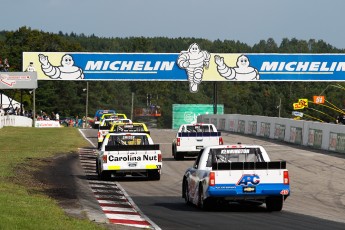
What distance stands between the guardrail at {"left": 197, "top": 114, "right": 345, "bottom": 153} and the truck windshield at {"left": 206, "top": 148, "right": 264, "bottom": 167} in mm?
21755

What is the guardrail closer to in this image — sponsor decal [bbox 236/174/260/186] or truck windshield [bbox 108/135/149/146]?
truck windshield [bbox 108/135/149/146]

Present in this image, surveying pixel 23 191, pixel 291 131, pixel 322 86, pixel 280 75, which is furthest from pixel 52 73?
pixel 322 86

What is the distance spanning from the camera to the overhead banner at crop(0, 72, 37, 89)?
3059 inches

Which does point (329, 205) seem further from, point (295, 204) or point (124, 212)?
point (124, 212)

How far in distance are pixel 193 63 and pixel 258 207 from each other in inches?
2113

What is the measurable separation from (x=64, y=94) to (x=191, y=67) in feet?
281

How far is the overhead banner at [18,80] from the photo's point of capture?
7769 centimetres

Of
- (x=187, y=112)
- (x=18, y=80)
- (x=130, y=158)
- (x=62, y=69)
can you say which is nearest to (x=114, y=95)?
(x=187, y=112)

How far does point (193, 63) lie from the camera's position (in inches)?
2832

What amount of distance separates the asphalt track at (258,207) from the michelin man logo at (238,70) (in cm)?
3690

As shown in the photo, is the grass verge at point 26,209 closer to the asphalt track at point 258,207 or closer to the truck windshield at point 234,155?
the asphalt track at point 258,207

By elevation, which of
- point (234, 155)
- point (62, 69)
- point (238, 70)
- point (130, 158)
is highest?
point (238, 70)

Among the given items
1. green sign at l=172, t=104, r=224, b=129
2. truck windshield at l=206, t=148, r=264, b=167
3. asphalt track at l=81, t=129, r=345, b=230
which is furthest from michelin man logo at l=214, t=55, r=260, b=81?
truck windshield at l=206, t=148, r=264, b=167

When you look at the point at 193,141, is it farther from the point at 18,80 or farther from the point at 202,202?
the point at 18,80
